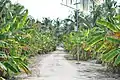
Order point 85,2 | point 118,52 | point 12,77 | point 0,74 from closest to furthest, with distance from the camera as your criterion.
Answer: point 0,74 < point 118,52 < point 12,77 < point 85,2

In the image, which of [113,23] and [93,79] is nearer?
[93,79]

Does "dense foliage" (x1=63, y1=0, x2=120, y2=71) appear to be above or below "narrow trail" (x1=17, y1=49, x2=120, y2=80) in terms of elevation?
above

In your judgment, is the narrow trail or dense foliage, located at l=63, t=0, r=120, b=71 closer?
dense foliage, located at l=63, t=0, r=120, b=71

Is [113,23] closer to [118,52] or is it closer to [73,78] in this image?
[118,52]

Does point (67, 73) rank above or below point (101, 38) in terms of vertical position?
below

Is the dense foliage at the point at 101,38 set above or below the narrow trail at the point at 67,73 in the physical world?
above

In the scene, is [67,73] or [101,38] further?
[67,73]

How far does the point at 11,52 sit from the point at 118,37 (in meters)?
6.36

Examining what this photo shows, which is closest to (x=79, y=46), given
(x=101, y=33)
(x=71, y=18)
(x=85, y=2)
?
(x=85, y=2)

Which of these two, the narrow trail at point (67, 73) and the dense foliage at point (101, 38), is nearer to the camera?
the dense foliage at point (101, 38)

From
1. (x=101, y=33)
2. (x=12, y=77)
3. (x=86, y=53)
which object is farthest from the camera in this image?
(x=86, y=53)

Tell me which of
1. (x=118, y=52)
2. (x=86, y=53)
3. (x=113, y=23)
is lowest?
(x=86, y=53)

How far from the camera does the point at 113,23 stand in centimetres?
2042

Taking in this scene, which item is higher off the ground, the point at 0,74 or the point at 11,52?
the point at 11,52
